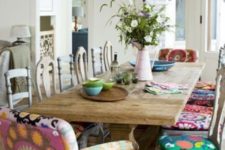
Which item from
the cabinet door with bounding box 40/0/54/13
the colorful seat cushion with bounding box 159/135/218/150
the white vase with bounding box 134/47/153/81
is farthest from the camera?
the cabinet door with bounding box 40/0/54/13

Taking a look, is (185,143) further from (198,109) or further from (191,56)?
(191,56)

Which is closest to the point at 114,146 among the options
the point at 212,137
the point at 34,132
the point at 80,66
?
the point at 34,132

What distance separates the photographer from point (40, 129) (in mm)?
1596

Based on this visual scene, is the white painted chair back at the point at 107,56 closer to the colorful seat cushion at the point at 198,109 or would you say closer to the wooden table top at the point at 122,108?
the colorful seat cushion at the point at 198,109

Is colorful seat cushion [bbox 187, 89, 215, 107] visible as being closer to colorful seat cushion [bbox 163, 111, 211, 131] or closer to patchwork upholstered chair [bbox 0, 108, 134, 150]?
colorful seat cushion [bbox 163, 111, 211, 131]

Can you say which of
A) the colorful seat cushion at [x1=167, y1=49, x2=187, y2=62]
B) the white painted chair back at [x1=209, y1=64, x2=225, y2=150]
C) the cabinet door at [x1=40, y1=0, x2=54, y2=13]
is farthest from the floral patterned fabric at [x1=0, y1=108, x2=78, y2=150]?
the cabinet door at [x1=40, y1=0, x2=54, y2=13]

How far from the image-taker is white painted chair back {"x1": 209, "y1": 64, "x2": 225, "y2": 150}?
2.77 m

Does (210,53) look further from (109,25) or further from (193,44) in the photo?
(109,25)

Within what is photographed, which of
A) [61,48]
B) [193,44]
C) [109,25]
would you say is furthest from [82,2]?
[193,44]

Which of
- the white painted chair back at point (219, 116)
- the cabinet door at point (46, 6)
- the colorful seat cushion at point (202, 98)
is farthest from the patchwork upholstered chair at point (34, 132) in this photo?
the cabinet door at point (46, 6)

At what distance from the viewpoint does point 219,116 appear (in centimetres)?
279

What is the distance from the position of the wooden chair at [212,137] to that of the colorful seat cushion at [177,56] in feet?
6.97

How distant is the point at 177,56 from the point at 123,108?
2.65m

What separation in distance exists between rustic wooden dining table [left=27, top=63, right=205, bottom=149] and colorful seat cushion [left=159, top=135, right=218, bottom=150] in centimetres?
24
